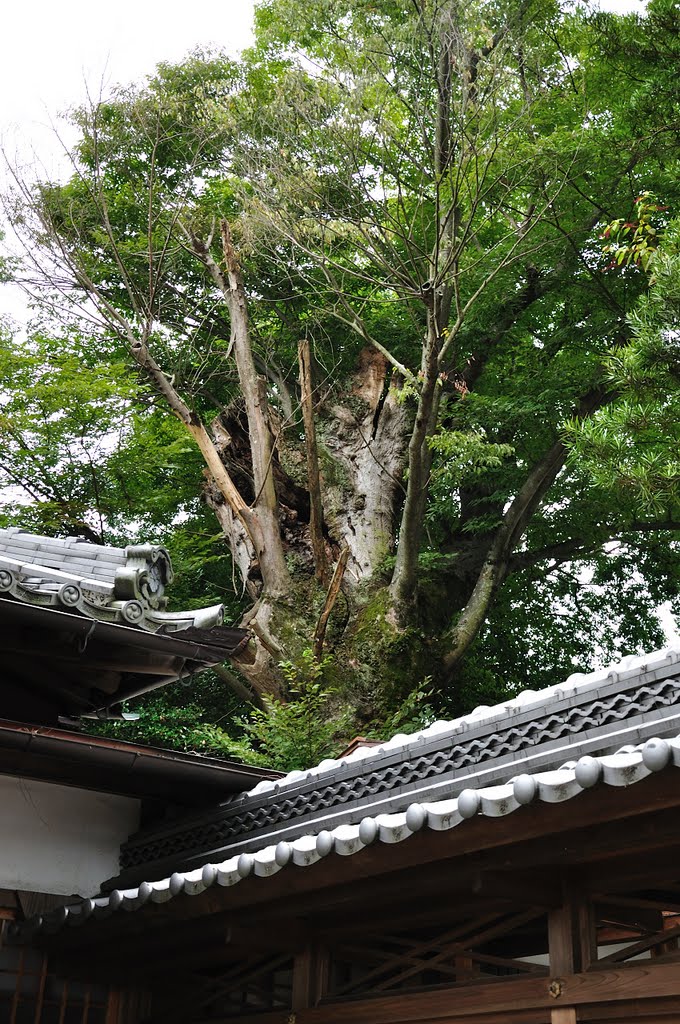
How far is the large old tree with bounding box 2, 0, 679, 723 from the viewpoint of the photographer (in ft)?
38.6

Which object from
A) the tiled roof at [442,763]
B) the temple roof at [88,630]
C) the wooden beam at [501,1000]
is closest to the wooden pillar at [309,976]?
the wooden beam at [501,1000]

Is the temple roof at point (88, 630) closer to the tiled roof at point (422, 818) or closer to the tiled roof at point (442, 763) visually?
the tiled roof at point (442, 763)

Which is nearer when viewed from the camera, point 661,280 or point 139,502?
point 661,280

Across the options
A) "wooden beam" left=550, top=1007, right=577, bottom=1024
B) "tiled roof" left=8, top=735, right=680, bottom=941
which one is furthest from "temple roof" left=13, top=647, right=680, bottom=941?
"wooden beam" left=550, top=1007, right=577, bottom=1024

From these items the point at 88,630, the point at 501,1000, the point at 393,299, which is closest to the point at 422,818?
the point at 501,1000

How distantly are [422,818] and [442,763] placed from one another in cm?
124

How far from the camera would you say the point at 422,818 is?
13.3 ft

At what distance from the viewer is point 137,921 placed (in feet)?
18.6

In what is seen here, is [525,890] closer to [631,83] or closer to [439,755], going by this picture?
[439,755]

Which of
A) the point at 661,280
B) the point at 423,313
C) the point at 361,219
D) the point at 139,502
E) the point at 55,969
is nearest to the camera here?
the point at 55,969

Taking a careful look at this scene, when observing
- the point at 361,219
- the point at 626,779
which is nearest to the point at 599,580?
the point at 361,219

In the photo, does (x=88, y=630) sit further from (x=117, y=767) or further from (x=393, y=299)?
(x=393, y=299)

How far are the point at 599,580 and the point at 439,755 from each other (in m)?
14.1

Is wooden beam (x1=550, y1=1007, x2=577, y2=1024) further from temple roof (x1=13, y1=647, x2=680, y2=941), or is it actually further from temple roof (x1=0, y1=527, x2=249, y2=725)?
temple roof (x1=0, y1=527, x2=249, y2=725)
